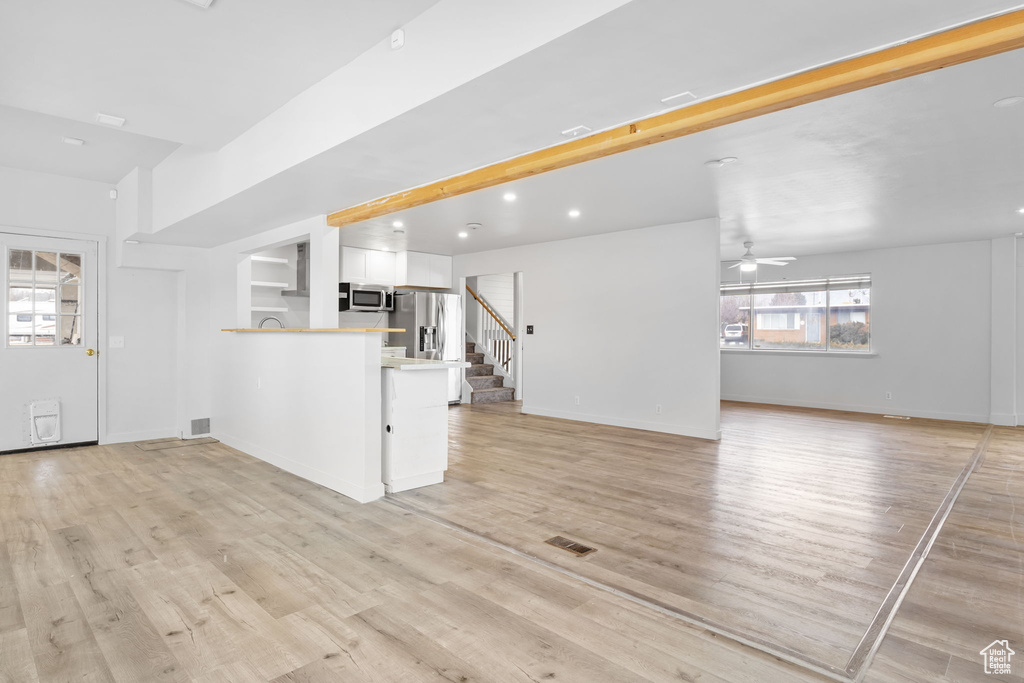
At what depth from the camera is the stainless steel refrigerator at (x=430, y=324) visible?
28.4 feet

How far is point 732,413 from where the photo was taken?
28.1 feet

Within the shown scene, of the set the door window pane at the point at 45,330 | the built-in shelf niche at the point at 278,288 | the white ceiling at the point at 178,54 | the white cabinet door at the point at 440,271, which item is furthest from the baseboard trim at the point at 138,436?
the white cabinet door at the point at 440,271

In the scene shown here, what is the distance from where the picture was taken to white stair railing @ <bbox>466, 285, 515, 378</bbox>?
1020 centimetres

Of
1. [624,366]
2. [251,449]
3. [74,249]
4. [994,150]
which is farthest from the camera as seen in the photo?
[624,366]

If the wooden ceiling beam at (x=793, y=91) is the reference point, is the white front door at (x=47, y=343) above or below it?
below

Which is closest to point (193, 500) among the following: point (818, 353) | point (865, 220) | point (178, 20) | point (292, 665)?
point (292, 665)

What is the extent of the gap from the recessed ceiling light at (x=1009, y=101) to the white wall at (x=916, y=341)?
571 centimetres

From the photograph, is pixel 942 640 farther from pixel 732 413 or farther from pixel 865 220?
pixel 732 413

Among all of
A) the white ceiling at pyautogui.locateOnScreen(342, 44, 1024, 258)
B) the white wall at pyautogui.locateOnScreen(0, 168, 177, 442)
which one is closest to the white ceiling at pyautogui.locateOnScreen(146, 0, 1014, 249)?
the white ceiling at pyautogui.locateOnScreen(342, 44, 1024, 258)

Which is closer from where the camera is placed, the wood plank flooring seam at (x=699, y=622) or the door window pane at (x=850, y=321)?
the wood plank flooring seam at (x=699, y=622)

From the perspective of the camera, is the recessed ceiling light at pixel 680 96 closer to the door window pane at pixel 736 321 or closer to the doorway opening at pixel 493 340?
the doorway opening at pixel 493 340

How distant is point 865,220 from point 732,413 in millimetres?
3467

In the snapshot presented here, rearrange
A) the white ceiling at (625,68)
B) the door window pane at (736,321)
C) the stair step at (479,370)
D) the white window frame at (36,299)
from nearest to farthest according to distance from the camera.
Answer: the white ceiling at (625,68) < the white window frame at (36,299) < the stair step at (479,370) < the door window pane at (736,321)

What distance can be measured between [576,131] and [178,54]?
2.00 m
